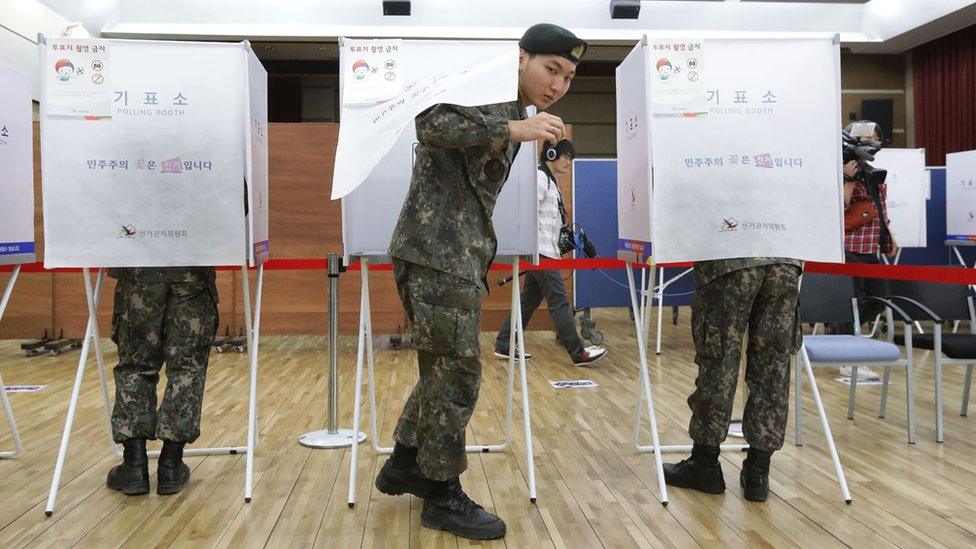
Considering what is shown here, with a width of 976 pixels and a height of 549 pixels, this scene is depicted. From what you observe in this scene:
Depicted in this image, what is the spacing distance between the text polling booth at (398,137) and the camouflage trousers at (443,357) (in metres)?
0.35

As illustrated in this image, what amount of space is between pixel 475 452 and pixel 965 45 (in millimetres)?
8996

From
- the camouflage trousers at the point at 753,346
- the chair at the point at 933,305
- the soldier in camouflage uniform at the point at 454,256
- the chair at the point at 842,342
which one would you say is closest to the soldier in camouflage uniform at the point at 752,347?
the camouflage trousers at the point at 753,346

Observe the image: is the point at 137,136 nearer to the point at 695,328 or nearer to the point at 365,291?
the point at 365,291

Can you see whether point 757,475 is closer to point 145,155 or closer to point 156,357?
point 156,357

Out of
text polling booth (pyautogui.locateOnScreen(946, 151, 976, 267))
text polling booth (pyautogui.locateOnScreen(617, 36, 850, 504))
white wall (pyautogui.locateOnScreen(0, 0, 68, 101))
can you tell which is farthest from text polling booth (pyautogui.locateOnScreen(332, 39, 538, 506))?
text polling booth (pyautogui.locateOnScreen(946, 151, 976, 267))

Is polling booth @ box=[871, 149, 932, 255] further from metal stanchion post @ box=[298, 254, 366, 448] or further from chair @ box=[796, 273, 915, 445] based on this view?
metal stanchion post @ box=[298, 254, 366, 448]

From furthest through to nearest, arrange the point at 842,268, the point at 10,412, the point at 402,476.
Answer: the point at 842,268 → the point at 10,412 → the point at 402,476

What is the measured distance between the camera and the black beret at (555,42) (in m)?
2.00

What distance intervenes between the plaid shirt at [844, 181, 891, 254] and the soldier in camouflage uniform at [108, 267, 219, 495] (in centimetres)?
386

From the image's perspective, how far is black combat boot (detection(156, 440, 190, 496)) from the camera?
8.25 feet

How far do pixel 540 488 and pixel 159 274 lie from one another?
144 cm

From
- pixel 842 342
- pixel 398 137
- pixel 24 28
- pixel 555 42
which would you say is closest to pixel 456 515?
pixel 398 137

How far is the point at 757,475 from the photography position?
2434mm

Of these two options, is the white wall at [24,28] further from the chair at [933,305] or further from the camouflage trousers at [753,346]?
the chair at [933,305]
